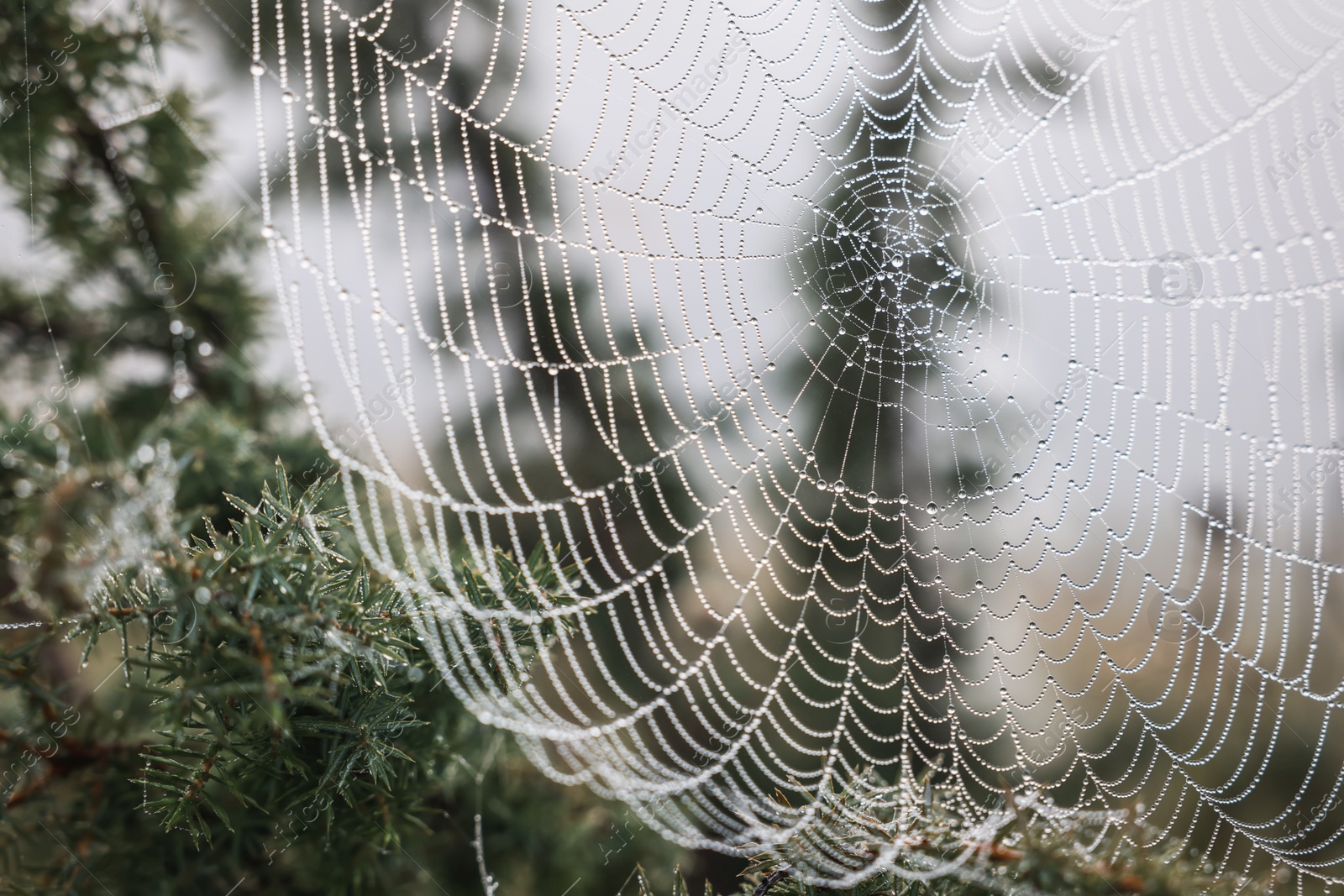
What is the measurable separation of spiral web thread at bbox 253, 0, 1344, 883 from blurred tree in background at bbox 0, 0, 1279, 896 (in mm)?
165

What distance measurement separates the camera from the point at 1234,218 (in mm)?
1070

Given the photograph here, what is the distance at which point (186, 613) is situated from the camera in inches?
19.0

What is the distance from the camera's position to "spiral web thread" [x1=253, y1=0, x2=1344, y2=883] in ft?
3.39

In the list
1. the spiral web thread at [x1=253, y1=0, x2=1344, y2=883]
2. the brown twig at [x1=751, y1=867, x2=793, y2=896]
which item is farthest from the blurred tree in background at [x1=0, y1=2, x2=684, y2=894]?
the brown twig at [x1=751, y1=867, x2=793, y2=896]

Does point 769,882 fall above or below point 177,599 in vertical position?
below

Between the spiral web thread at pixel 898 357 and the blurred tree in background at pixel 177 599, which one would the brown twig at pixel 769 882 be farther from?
the blurred tree in background at pixel 177 599

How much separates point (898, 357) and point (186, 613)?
1.26m

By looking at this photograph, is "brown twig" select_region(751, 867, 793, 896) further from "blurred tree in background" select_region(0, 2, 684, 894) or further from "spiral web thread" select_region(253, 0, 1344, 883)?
"blurred tree in background" select_region(0, 2, 684, 894)

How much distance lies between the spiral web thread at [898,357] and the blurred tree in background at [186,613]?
16cm

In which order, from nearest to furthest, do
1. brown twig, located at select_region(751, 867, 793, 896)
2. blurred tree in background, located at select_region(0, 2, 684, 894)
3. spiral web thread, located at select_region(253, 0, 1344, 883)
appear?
blurred tree in background, located at select_region(0, 2, 684, 894), brown twig, located at select_region(751, 867, 793, 896), spiral web thread, located at select_region(253, 0, 1344, 883)

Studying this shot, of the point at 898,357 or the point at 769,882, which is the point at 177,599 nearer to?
the point at 769,882

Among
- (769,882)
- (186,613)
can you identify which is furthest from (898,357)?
(186,613)

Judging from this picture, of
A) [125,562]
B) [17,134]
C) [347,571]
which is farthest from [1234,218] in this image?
[17,134]

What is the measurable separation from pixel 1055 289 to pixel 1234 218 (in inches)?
10.4
